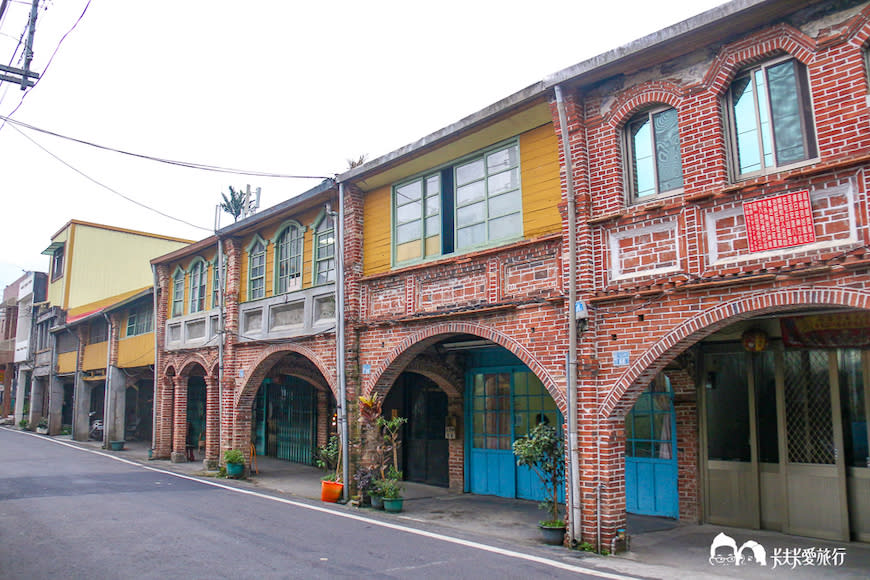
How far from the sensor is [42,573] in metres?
7.13

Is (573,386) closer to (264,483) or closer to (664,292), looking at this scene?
(664,292)

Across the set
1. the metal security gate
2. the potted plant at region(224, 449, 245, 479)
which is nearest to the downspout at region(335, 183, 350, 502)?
the potted plant at region(224, 449, 245, 479)

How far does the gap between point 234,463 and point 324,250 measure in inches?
235

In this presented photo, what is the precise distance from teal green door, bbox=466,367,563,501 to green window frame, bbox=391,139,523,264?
325 cm

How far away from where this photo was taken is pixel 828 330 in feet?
28.6

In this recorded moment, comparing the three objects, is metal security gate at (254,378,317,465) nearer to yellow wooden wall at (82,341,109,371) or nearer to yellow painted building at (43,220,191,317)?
yellow wooden wall at (82,341,109,371)

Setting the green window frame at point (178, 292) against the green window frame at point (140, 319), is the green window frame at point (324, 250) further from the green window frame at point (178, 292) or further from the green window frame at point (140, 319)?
the green window frame at point (140, 319)

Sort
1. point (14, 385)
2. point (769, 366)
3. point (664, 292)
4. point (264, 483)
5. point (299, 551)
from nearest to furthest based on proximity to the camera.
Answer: point (664, 292), point (299, 551), point (769, 366), point (264, 483), point (14, 385)

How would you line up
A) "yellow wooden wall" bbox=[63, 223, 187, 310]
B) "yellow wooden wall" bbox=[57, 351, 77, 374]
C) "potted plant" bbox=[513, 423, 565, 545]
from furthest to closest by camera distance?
"yellow wooden wall" bbox=[63, 223, 187, 310] → "yellow wooden wall" bbox=[57, 351, 77, 374] → "potted plant" bbox=[513, 423, 565, 545]

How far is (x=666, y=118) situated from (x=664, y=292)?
7.56 feet

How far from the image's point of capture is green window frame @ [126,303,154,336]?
23141 millimetres

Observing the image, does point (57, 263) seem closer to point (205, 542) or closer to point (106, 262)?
point (106, 262)

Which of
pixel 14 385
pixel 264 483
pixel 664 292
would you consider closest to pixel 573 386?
pixel 664 292

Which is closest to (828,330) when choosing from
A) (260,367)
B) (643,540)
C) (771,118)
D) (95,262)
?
(771,118)
